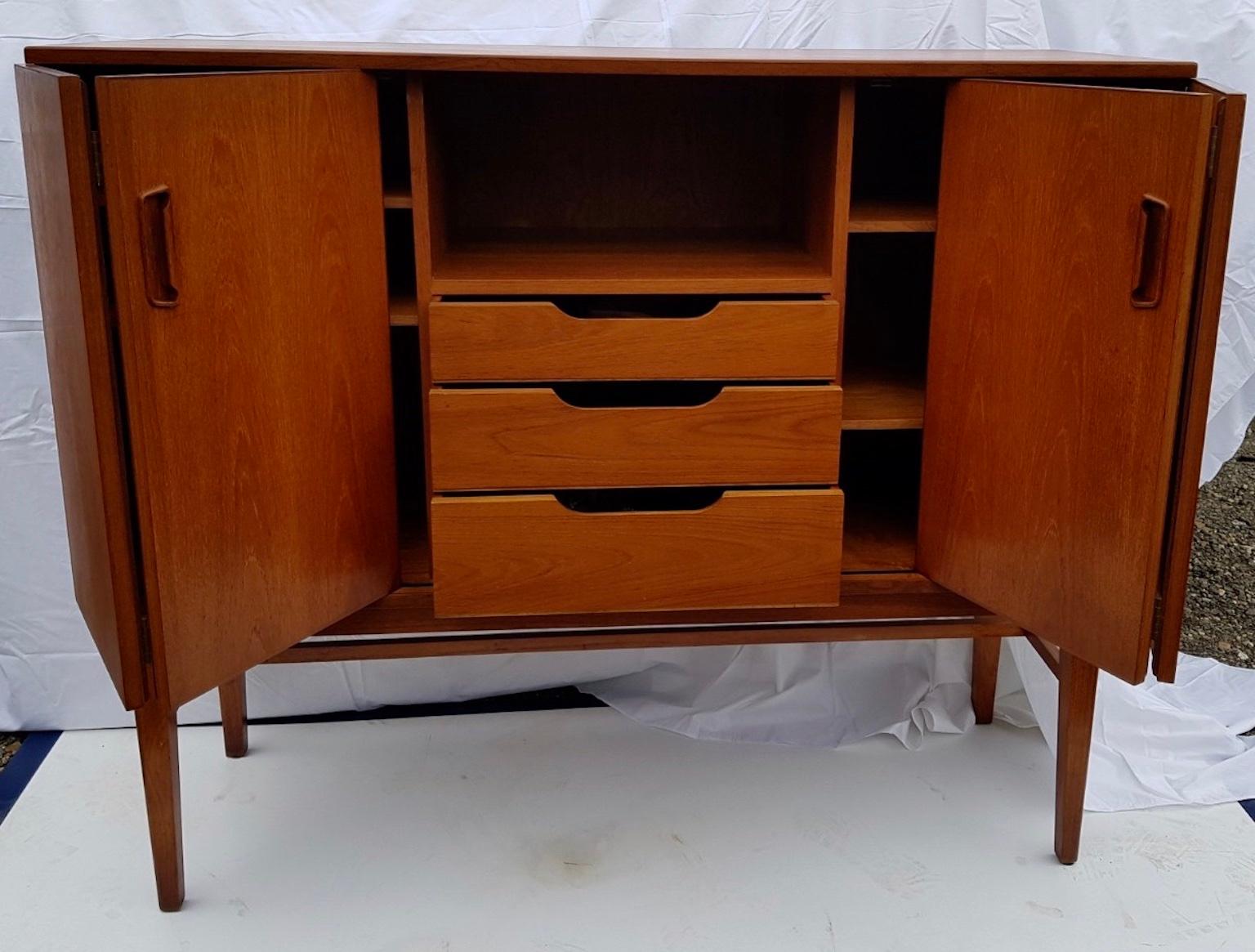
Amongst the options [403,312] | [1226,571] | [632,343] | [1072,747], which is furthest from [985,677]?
[403,312]

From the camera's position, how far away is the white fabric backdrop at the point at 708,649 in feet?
5.18

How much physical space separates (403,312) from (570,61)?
303 mm

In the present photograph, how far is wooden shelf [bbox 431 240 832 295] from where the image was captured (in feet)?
4.11

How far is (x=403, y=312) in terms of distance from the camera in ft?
4.29

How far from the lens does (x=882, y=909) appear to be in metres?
1.36

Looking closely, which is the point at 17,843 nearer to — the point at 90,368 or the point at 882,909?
the point at 90,368

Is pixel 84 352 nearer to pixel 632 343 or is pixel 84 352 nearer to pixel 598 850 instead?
pixel 632 343

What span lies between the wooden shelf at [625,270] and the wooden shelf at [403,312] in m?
0.05

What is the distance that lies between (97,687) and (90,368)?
0.86 meters

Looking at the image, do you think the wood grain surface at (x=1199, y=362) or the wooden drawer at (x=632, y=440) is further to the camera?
the wooden drawer at (x=632, y=440)

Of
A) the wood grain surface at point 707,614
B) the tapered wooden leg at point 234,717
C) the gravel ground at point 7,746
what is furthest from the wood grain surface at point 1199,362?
the gravel ground at point 7,746

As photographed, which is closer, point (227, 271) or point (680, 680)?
point (227, 271)

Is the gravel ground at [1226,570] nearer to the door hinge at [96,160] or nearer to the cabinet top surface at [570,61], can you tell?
the cabinet top surface at [570,61]

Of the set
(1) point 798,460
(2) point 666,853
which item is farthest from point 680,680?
(1) point 798,460
